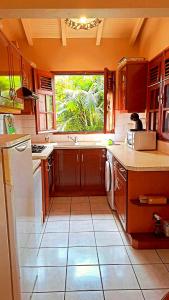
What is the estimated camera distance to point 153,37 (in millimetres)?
3367

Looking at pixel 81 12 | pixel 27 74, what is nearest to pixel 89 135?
pixel 27 74

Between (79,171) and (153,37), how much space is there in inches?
95.2

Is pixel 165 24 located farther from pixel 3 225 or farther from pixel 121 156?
pixel 3 225

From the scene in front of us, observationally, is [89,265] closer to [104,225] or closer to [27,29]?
[104,225]

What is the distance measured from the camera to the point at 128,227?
2.37 m

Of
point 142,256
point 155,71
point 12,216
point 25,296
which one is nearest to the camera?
point 12,216

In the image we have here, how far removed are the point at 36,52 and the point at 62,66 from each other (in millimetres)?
521

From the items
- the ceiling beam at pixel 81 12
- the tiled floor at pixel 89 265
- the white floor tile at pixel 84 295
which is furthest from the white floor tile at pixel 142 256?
the ceiling beam at pixel 81 12

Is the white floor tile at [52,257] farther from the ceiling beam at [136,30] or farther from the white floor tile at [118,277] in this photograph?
the ceiling beam at [136,30]

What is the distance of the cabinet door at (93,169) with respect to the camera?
12.4 ft

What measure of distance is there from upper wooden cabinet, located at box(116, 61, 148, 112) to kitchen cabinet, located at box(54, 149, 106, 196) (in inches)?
34.8

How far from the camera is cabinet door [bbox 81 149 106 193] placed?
148 inches

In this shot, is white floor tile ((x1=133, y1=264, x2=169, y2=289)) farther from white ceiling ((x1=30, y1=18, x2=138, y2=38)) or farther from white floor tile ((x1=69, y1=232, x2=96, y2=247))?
white ceiling ((x1=30, y1=18, x2=138, y2=38))

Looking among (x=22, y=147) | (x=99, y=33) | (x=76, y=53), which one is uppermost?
(x=99, y=33)
